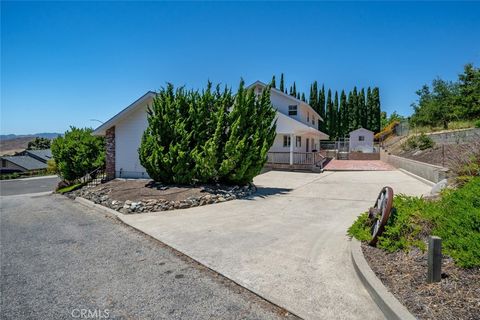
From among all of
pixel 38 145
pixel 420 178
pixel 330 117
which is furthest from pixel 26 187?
pixel 38 145

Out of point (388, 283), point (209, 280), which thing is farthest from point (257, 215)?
point (388, 283)

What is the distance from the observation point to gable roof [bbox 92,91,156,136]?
14180 mm

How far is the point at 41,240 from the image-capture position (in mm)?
6562

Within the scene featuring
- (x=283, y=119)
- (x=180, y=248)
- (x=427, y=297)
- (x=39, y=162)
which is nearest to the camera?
(x=427, y=297)

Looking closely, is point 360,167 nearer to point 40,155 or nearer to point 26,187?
point 26,187

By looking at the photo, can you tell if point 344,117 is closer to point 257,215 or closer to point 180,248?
point 257,215

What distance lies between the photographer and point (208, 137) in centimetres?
1100

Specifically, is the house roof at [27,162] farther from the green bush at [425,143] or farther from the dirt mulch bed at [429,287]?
the dirt mulch bed at [429,287]

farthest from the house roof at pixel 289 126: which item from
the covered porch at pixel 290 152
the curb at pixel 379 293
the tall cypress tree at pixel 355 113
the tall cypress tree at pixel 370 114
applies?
the tall cypress tree at pixel 370 114

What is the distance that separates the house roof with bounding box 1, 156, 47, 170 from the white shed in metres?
56.0

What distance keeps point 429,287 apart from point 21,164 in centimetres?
6560

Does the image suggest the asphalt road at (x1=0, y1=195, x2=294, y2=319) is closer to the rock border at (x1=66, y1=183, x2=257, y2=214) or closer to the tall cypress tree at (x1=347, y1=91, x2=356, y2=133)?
the rock border at (x1=66, y1=183, x2=257, y2=214)

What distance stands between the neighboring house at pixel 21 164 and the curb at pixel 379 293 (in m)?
59.4

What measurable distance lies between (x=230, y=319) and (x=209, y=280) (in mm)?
1041
